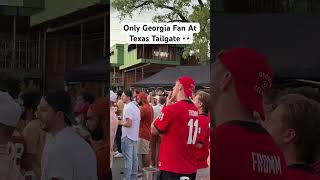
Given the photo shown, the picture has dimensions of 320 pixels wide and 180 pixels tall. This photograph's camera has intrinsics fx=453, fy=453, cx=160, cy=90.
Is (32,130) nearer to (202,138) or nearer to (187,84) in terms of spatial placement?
(187,84)

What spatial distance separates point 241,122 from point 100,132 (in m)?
0.57

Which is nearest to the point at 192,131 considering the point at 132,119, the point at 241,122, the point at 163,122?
the point at 163,122

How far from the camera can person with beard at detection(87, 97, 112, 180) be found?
1.51 m

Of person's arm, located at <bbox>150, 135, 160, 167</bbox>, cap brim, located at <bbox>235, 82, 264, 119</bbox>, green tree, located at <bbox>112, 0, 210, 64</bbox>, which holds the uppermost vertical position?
green tree, located at <bbox>112, 0, 210, 64</bbox>

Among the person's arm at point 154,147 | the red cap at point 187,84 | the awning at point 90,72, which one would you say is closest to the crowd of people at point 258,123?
the awning at point 90,72

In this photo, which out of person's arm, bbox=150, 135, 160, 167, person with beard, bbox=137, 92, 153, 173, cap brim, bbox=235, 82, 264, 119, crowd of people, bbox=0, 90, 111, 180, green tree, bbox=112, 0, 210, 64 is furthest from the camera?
person with beard, bbox=137, 92, 153, 173

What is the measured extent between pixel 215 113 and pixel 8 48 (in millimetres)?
717

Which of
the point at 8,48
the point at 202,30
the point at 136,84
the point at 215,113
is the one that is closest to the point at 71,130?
the point at 8,48

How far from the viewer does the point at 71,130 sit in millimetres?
1494

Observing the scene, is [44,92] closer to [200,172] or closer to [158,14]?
[158,14]

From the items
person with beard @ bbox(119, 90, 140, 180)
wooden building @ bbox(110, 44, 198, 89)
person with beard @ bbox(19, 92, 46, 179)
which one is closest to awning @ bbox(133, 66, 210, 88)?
wooden building @ bbox(110, 44, 198, 89)

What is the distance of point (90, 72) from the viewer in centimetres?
152

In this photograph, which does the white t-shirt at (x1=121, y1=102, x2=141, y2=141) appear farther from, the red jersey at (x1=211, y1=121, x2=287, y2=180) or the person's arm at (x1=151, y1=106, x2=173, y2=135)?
the red jersey at (x1=211, y1=121, x2=287, y2=180)

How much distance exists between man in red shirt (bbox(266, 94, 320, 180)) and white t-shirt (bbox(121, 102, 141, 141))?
3040mm
